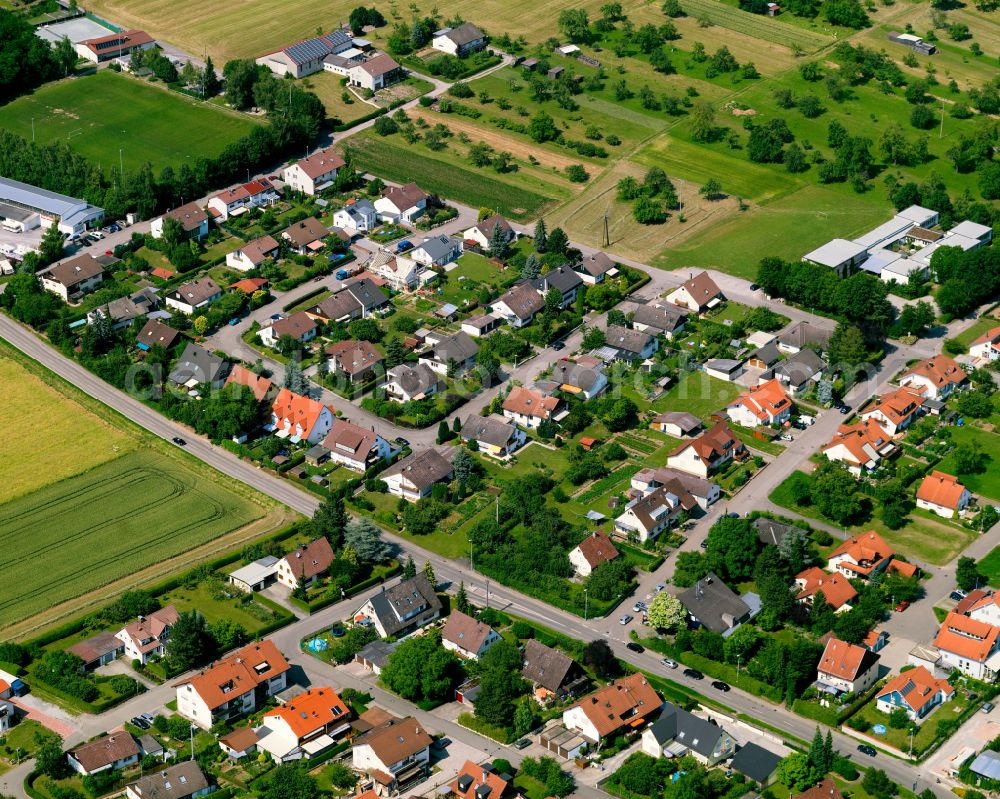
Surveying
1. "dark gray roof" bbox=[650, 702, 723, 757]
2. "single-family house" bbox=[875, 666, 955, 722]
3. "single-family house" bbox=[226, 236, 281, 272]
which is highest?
"single-family house" bbox=[226, 236, 281, 272]

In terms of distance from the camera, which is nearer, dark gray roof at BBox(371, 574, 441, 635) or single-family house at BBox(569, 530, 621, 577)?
dark gray roof at BBox(371, 574, 441, 635)

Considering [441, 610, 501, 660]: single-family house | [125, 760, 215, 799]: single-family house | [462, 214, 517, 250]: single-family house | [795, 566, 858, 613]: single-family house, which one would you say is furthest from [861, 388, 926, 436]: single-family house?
[125, 760, 215, 799]: single-family house

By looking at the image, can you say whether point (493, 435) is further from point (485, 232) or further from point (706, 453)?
point (485, 232)

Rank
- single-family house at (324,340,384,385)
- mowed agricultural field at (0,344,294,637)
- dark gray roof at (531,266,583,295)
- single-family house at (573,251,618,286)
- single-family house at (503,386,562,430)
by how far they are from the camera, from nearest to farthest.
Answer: mowed agricultural field at (0,344,294,637)
single-family house at (503,386,562,430)
single-family house at (324,340,384,385)
dark gray roof at (531,266,583,295)
single-family house at (573,251,618,286)

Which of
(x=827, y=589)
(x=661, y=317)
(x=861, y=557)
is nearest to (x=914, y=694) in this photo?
(x=827, y=589)

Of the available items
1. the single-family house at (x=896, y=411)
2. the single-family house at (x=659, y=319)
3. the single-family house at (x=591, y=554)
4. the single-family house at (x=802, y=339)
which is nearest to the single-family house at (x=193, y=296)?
the single-family house at (x=659, y=319)

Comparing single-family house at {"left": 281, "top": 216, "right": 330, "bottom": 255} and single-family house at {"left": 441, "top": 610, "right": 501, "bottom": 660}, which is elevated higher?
single-family house at {"left": 281, "top": 216, "right": 330, "bottom": 255}

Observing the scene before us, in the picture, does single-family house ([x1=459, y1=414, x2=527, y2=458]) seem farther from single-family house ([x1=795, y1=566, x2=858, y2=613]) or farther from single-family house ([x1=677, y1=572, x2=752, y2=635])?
single-family house ([x1=795, y1=566, x2=858, y2=613])

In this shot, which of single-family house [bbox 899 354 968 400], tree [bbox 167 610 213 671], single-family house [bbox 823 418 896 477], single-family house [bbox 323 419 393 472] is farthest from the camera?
single-family house [bbox 899 354 968 400]

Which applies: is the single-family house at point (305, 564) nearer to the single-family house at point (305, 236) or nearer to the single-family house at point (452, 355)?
the single-family house at point (452, 355)
